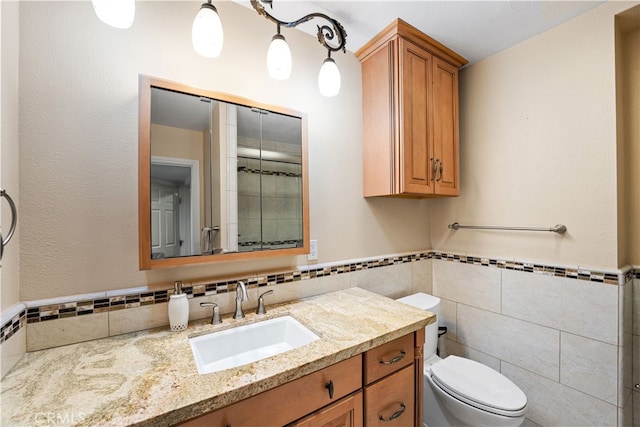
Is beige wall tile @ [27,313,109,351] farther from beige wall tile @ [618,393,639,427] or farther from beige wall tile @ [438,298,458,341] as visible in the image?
beige wall tile @ [618,393,639,427]

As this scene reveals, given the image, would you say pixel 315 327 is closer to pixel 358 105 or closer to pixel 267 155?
pixel 267 155

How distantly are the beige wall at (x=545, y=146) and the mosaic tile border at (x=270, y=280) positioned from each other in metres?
0.06

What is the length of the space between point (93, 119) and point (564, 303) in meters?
2.45

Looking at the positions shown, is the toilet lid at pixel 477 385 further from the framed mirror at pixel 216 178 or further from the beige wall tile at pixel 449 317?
the framed mirror at pixel 216 178

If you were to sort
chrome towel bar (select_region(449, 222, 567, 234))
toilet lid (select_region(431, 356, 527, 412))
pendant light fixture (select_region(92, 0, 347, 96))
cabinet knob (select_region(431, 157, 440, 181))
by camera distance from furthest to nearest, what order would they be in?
cabinet knob (select_region(431, 157, 440, 181))
chrome towel bar (select_region(449, 222, 567, 234))
toilet lid (select_region(431, 356, 527, 412))
pendant light fixture (select_region(92, 0, 347, 96))

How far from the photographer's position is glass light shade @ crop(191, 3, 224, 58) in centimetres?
100

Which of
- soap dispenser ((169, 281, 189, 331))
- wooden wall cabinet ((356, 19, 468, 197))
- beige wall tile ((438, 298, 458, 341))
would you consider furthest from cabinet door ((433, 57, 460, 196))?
soap dispenser ((169, 281, 189, 331))

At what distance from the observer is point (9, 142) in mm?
858

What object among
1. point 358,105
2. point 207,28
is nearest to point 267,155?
point 207,28

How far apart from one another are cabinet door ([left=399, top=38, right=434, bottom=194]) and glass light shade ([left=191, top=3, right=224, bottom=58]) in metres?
1.00

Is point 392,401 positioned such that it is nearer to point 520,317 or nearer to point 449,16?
point 520,317

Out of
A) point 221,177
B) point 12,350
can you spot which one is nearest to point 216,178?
point 221,177

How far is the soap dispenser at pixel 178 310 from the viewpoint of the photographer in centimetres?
105

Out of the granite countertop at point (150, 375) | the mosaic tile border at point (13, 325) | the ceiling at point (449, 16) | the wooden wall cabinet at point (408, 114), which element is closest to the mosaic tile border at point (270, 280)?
the mosaic tile border at point (13, 325)
